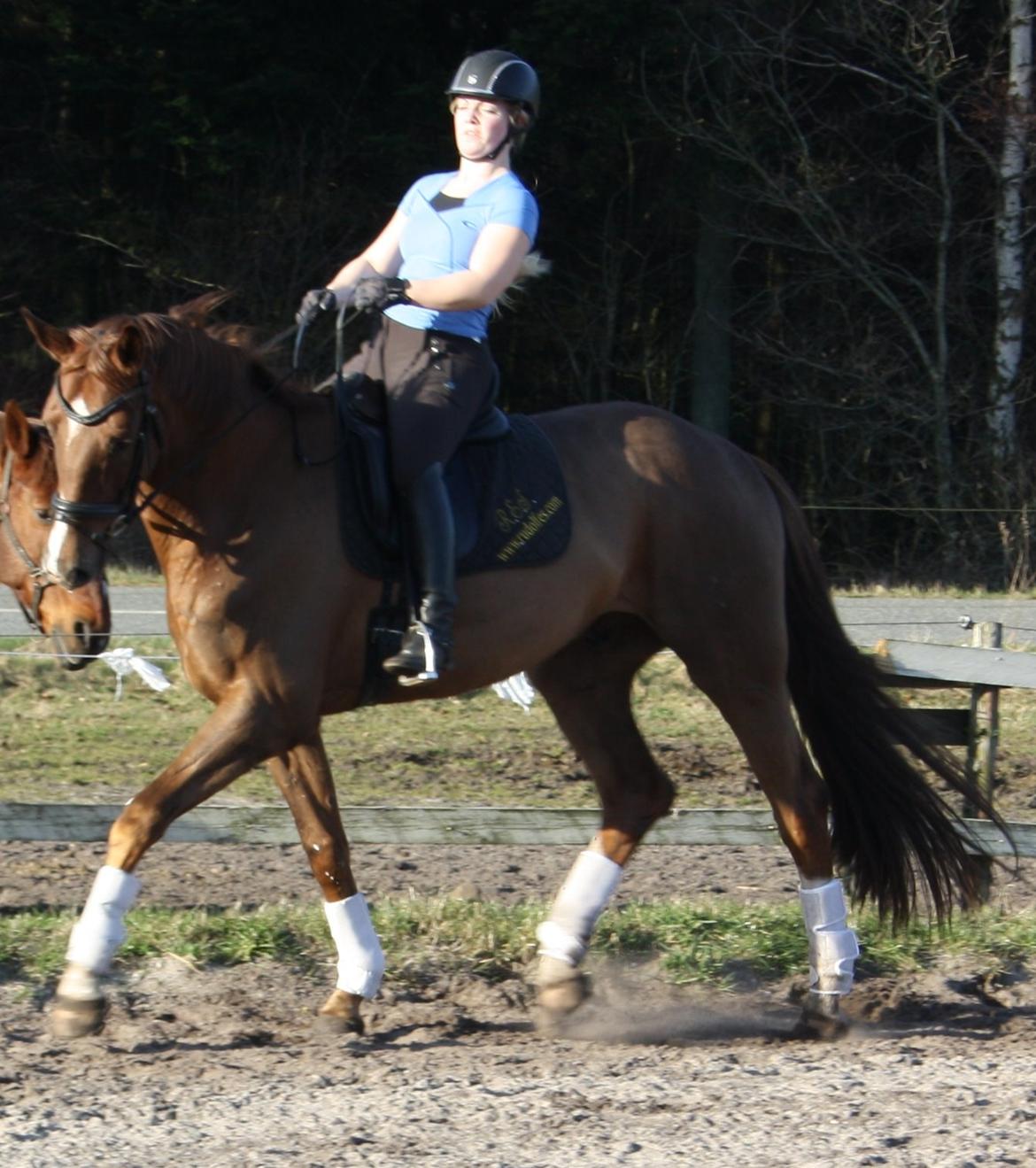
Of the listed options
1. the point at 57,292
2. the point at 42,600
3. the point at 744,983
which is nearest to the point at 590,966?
the point at 744,983

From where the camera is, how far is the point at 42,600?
511 centimetres

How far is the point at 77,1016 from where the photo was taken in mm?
4730

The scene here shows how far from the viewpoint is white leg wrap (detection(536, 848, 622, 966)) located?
5461mm

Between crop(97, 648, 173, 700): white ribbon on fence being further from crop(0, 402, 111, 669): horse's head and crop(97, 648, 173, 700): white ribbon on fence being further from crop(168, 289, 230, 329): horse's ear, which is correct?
crop(168, 289, 230, 329): horse's ear

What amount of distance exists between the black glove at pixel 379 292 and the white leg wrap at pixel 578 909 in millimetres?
1962

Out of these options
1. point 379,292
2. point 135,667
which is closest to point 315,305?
point 379,292

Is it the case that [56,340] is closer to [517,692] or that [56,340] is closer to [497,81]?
[497,81]

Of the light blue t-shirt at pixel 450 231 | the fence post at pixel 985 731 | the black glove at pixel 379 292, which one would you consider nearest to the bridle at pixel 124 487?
the black glove at pixel 379 292

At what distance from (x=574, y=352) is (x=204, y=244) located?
4940mm

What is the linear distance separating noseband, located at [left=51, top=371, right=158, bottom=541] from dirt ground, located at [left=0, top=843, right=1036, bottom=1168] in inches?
58.3

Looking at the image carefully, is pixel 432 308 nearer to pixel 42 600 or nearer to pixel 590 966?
pixel 42 600

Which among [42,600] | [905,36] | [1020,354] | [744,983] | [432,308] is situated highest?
[905,36]

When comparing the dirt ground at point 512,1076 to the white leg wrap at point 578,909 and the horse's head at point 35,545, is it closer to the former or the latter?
the white leg wrap at point 578,909

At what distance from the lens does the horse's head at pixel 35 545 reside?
5.07 m
